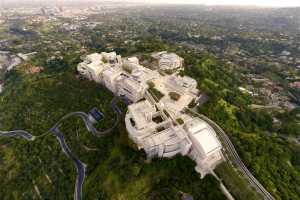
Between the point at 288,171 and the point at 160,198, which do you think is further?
the point at 288,171

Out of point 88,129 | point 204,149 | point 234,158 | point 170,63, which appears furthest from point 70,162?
point 170,63

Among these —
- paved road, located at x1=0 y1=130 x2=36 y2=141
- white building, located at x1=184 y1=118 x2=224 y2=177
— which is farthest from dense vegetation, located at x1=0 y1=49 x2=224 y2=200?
white building, located at x1=184 y1=118 x2=224 y2=177

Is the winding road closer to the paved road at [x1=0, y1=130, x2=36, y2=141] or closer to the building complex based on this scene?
the paved road at [x1=0, y1=130, x2=36, y2=141]

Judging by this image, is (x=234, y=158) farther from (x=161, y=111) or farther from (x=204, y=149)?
(x=161, y=111)

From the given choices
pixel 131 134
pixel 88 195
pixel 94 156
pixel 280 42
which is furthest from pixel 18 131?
pixel 280 42

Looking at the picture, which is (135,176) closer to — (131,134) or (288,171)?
(131,134)

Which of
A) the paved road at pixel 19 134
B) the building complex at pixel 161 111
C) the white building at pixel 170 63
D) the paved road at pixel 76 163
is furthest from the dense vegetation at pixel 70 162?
the white building at pixel 170 63

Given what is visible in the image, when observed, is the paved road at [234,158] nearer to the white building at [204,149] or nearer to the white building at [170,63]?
the white building at [204,149]
